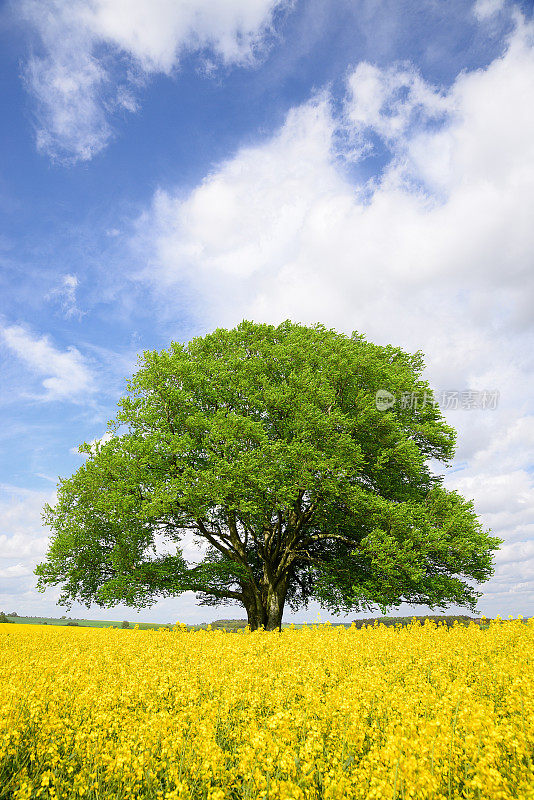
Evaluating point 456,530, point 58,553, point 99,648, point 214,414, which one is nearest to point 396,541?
point 456,530

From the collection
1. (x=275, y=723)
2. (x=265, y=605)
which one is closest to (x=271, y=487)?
(x=265, y=605)

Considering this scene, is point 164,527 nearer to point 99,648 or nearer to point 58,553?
point 58,553

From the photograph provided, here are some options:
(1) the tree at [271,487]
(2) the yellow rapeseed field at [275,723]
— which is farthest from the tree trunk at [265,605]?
(2) the yellow rapeseed field at [275,723]

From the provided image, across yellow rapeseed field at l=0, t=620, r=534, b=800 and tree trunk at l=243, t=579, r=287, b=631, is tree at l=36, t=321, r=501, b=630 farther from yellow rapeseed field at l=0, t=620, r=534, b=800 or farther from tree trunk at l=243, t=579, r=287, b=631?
yellow rapeseed field at l=0, t=620, r=534, b=800

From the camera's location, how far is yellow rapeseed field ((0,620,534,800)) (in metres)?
4.70

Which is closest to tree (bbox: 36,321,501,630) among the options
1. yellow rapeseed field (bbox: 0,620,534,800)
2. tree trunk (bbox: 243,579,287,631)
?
tree trunk (bbox: 243,579,287,631)

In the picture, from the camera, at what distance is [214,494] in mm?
19109

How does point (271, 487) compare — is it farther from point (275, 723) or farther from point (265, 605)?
point (275, 723)

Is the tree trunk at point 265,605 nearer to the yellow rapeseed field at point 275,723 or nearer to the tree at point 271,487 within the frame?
the tree at point 271,487

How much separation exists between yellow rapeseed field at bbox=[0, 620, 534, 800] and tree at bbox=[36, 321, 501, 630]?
9068mm

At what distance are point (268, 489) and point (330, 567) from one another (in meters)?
5.67

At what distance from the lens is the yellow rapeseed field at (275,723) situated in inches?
185

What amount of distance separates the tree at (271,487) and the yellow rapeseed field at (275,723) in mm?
9068

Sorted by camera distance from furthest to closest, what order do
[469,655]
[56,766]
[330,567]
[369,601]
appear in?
[330,567] → [369,601] → [469,655] → [56,766]
